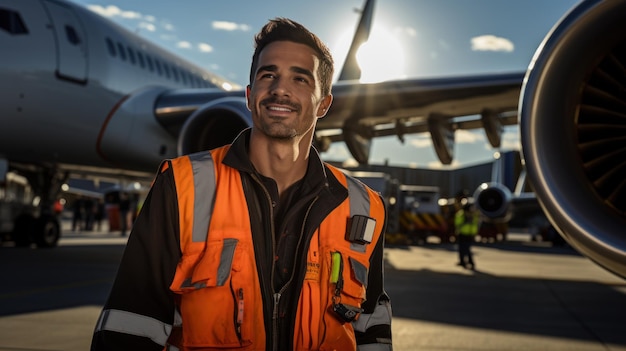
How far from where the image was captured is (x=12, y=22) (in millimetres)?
8453

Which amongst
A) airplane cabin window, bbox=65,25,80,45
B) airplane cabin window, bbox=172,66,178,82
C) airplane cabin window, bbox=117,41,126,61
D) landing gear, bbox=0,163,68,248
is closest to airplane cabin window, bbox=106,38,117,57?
airplane cabin window, bbox=117,41,126,61

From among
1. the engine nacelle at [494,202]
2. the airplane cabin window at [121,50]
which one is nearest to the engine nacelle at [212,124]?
the airplane cabin window at [121,50]

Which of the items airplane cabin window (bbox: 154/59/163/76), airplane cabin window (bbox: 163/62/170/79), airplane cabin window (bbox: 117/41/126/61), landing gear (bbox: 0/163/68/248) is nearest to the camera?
airplane cabin window (bbox: 117/41/126/61)

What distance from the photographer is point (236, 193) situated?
1.72 meters

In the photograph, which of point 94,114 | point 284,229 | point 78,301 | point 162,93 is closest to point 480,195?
point 162,93

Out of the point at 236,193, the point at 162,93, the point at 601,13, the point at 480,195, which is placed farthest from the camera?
the point at 480,195

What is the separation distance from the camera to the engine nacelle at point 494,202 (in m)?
15.1

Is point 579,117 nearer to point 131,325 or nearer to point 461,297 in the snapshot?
point 131,325

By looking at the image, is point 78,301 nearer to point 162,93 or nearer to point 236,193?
point 236,193

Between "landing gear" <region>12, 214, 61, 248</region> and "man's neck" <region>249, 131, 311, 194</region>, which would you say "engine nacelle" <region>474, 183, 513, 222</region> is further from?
"man's neck" <region>249, 131, 311, 194</region>

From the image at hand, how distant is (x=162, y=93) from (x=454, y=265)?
6.00 meters

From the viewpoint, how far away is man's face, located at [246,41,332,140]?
1.75m

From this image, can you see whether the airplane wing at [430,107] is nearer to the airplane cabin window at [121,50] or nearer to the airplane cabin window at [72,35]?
the airplane cabin window at [121,50]

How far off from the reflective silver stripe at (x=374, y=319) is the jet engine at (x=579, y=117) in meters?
1.91
